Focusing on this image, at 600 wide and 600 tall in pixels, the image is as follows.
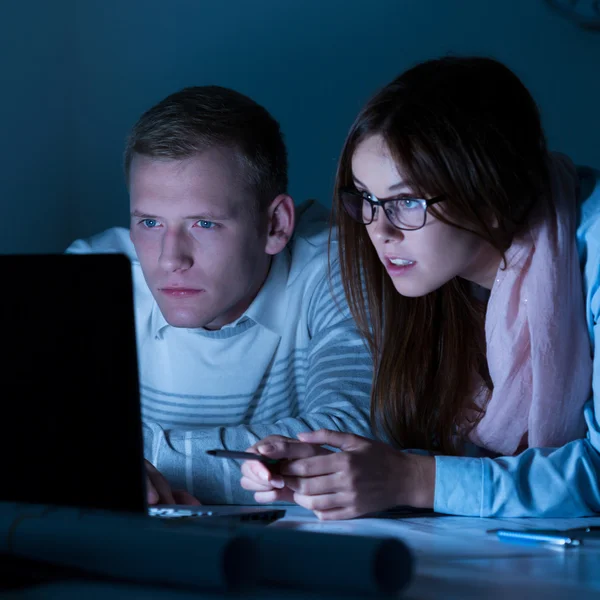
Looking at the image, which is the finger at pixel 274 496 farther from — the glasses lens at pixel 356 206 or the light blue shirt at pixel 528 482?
the glasses lens at pixel 356 206

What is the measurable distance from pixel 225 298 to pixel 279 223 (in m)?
0.19

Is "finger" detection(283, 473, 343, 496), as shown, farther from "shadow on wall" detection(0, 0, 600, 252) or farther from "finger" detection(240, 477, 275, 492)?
"shadow on wall" detection(0, 0, 600, 252)

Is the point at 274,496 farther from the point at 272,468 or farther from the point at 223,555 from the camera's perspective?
the point at 223,555

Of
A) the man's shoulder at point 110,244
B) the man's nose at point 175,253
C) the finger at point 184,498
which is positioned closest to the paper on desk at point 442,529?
the finger at point 184,498

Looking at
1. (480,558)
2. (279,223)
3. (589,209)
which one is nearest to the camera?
(480,558)

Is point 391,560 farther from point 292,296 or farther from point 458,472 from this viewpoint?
point 292,296

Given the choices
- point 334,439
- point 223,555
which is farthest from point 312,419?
point 223,555

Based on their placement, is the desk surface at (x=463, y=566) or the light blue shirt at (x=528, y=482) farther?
the light blue shirt at (x=528, y=482)

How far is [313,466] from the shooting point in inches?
41.4

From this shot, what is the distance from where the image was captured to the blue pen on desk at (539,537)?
0.90 m

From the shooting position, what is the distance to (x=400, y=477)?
1097mm

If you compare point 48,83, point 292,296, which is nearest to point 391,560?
point 292,296

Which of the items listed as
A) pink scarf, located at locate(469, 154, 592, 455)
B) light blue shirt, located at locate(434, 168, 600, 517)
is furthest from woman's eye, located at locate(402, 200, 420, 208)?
light blue shirt, located at locate(434, 168, 600, 517)

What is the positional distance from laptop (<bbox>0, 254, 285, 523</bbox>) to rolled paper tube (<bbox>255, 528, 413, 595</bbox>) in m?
0.19
